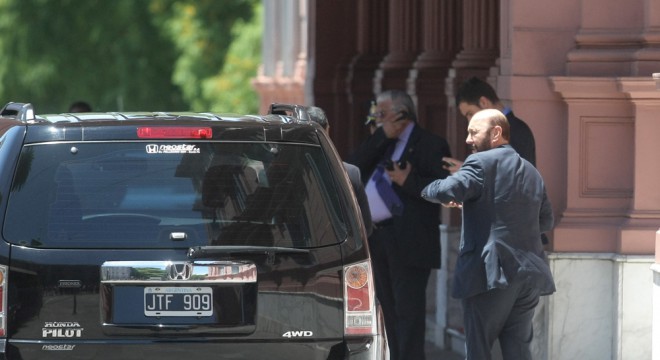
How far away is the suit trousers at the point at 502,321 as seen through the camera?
841cm

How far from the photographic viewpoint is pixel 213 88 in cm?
3619

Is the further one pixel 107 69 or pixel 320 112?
pixel 107 69

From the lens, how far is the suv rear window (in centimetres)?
650

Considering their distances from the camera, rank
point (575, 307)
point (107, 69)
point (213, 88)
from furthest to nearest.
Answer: point (107, 69)
point (213, 88)
point (575, 307)

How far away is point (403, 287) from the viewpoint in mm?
10391

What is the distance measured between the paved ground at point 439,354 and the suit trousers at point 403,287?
4.95 ft

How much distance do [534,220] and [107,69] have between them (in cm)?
3441

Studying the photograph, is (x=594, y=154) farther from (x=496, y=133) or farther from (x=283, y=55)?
(x=283, y=55)

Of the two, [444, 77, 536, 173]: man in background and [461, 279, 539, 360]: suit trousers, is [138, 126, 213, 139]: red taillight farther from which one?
[444, 77, 536, 173]: man in background

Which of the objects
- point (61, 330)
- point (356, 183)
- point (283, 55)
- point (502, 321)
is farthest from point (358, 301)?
point (283, 55)

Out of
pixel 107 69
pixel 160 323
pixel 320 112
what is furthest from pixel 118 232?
pixel 107 69

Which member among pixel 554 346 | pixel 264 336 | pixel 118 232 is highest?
pixel 118 232

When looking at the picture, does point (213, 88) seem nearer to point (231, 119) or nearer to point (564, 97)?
point (564, 97)

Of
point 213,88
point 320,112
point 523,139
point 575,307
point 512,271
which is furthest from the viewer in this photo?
point 213,88
